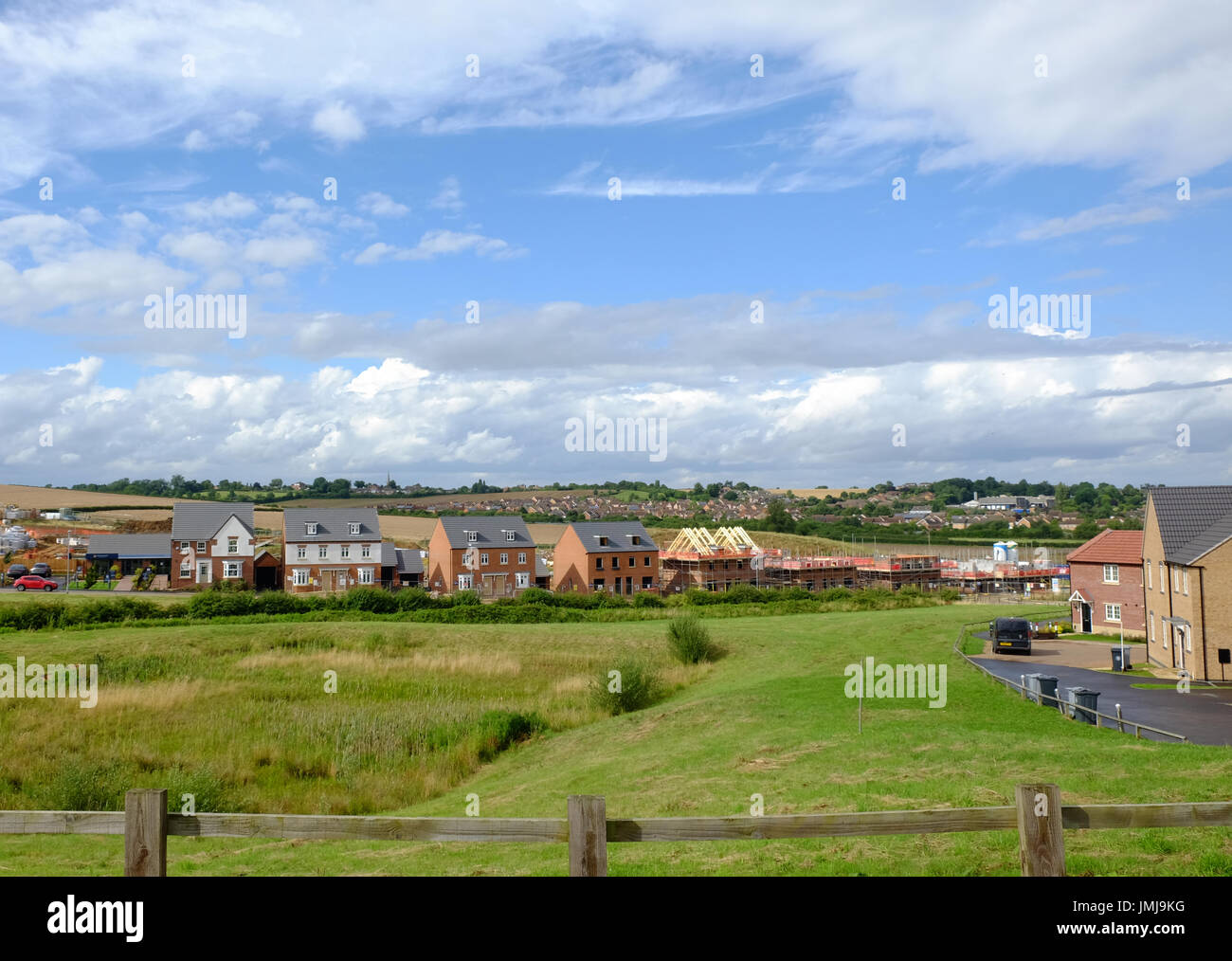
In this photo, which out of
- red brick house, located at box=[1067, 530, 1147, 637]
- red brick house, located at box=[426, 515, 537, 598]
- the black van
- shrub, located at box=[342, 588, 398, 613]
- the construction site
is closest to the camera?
the black van

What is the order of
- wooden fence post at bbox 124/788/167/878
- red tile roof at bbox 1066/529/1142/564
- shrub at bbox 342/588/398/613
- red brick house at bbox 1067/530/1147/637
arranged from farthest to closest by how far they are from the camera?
shrub at bbox 342/588/398/613, red tile roof at bbox 1066/529/1142/564, red brick house at bbox 1067/530/1147/637, wooden fence post at bbox 124/788/167/878

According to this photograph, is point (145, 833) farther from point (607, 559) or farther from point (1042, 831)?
point (607, 559)

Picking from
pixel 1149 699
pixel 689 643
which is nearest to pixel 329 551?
pixel 689 643

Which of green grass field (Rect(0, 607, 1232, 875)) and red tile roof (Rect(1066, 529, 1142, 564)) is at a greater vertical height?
red tile roof (Rect(1066, 529, 1142, 564))

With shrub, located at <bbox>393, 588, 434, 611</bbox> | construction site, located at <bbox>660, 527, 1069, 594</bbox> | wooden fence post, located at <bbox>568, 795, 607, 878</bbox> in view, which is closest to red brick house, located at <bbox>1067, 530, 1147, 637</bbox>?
construction site, located at <bbox>660, 527, 1069, 594</bbox>

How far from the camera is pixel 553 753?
2242 cm

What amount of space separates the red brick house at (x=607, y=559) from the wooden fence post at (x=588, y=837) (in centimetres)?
7291

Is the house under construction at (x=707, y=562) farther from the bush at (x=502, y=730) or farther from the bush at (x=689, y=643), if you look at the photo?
the bush at (x=502, y=730)

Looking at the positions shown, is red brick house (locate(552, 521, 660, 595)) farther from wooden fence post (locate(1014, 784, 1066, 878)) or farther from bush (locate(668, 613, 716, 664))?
wooden fence post (locate(1014, 784, 1066, 878))

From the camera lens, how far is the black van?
127ft

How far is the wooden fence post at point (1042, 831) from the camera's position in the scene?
5.93 metres

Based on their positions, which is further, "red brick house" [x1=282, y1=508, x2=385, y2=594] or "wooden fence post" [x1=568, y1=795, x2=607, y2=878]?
"red brick house" [x1=282, y1=508, x2=385, y2=594]

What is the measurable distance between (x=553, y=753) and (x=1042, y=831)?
58.5 feet
